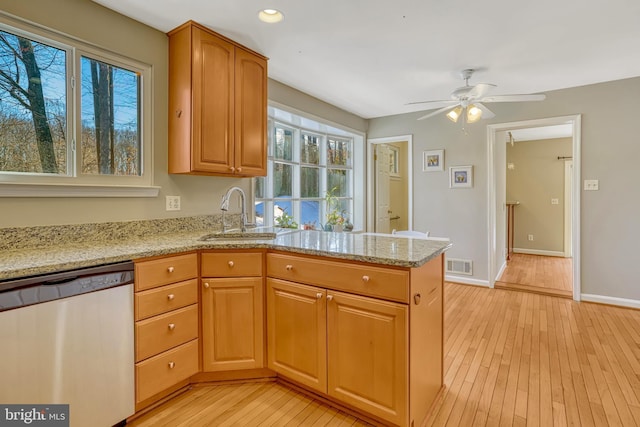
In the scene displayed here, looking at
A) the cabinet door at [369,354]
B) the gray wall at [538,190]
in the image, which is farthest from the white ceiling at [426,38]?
the gray wall at [538,190]

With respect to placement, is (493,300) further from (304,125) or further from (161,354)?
(161,354)

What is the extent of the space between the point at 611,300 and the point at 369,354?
3.44 metres

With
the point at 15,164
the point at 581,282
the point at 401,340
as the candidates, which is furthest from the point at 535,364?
the point at 15,164

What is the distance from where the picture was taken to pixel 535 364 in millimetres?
2264

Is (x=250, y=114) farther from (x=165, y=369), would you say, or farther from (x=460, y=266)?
(x=460, y=266)

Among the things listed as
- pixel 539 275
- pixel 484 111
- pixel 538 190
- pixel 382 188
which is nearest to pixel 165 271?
pixel 484 111

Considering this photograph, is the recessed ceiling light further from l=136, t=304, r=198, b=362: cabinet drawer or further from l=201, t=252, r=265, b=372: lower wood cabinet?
l=136, t=304, r=198, b=362: cabinet drawer

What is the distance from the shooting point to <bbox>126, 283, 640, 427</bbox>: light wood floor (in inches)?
67.9

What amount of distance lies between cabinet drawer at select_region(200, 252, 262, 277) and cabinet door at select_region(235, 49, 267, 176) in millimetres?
863

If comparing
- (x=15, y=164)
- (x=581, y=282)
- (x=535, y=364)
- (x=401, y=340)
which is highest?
(x=15, y=164)

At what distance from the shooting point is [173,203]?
8.09ft

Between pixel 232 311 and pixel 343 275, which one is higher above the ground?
pixel 343 275

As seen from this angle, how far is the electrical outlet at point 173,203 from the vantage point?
2.43 m

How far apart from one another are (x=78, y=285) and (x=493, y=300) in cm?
386
